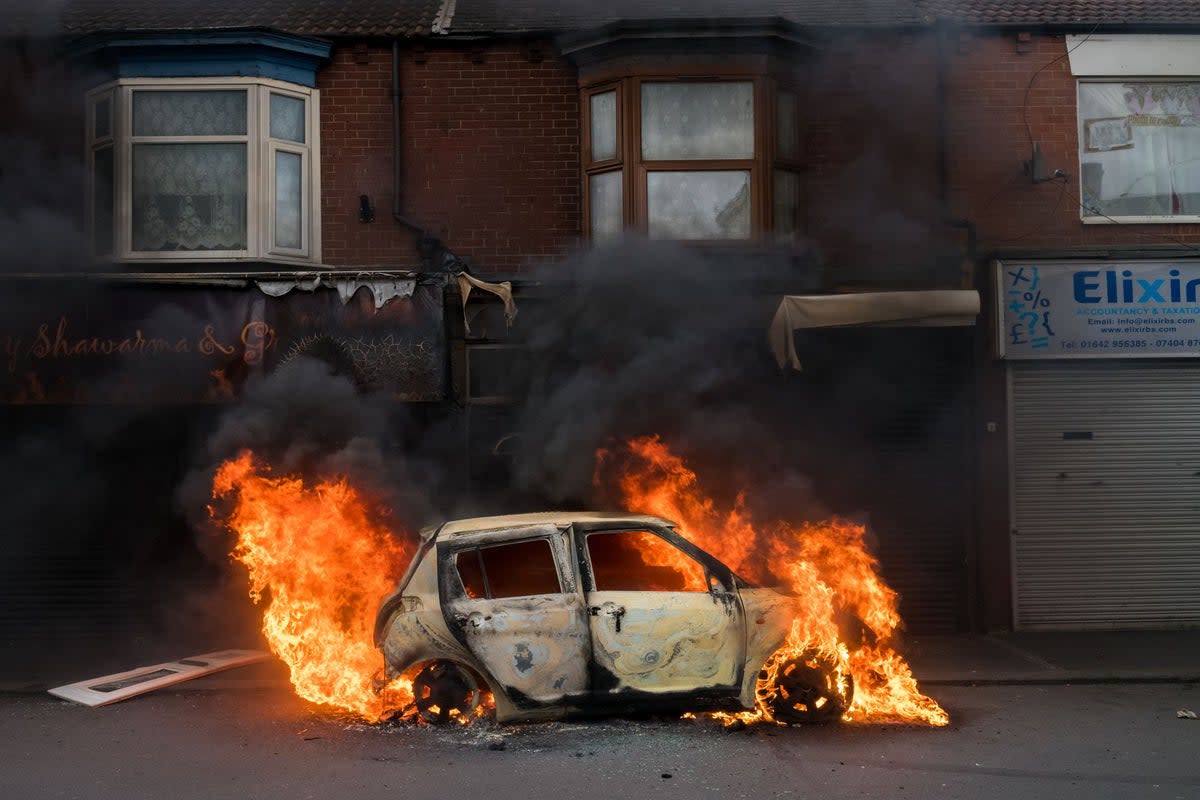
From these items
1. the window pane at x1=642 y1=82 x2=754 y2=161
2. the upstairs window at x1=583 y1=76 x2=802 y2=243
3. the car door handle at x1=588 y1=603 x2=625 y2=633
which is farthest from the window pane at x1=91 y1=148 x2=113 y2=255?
the car door handle at x1=588 y1=603 x2=625 y2=633

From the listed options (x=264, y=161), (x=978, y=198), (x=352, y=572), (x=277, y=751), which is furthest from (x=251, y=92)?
(x=978, y=198)

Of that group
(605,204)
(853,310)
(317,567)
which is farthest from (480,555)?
(605,204)

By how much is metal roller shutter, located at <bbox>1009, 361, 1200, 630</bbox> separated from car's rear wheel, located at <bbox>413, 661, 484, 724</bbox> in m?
6.24

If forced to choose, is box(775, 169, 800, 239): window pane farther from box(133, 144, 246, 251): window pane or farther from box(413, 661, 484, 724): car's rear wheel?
box(413, 661, 484, 724): car's rear wheel

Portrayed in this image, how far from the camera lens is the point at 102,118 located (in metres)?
10.7

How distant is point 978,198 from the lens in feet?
35.5

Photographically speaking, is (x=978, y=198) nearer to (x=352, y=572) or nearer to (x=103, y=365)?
(x=352, y=572)

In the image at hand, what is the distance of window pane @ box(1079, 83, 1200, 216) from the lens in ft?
36.0

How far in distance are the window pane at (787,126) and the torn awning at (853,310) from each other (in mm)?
1873

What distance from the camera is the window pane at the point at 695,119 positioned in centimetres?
1050

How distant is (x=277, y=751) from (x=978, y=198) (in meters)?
8.37

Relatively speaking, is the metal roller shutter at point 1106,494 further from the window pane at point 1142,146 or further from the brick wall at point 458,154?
the brick wall at point 458,154

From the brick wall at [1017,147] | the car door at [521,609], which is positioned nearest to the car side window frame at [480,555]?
the car door at [521,609]

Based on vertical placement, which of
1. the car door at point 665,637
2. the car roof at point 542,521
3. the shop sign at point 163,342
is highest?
the shop sign at point 163,342
